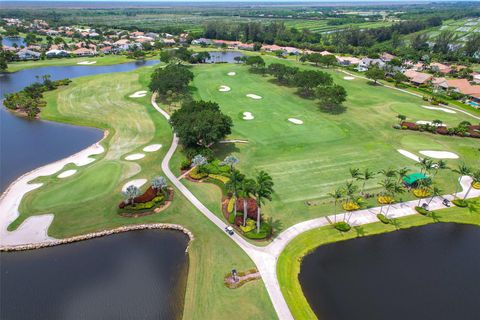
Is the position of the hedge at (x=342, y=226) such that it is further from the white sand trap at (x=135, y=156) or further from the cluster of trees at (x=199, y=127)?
the white sand trap at (x=135, y=156)

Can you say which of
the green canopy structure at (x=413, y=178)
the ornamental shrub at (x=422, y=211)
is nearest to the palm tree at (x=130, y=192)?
the ornamental shrub at (x=422, y=211)

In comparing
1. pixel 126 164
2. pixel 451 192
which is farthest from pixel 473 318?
pixel 126 164

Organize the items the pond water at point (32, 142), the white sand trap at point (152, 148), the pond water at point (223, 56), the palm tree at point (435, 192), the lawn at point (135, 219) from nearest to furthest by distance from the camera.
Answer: the lawn at point (135, 219)
the palm tree at point (435, 192)
the pond water at point (32, 142)
the white sand trap at point (152, 148)
the pond water at point (223, 56)

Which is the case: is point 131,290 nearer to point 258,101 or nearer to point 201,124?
point 201,124

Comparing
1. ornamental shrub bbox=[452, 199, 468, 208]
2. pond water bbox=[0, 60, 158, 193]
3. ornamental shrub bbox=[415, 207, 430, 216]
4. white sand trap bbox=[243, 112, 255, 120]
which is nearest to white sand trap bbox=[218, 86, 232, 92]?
white sand trap bbox=[243, 112, 255, 120]

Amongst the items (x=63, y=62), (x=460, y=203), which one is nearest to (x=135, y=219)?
(x=460, y=203)

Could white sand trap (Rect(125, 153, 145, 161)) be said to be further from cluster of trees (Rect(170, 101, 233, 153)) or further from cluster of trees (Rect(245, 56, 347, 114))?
cluster of trees (Rect(245, 56, 347, 114))

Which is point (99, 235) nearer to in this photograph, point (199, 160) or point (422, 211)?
point (199, 160)
